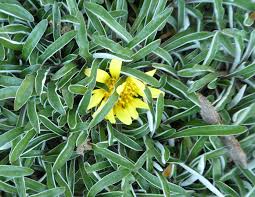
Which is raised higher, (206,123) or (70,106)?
(70,106)

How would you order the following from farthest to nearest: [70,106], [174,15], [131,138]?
[174,15] → [131,138] → [70,106]

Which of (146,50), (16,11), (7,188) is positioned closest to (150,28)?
(146,50)

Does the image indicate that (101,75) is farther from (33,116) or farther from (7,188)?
(7,188)

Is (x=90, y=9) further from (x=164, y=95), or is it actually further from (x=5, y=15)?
(x=164, y=95)

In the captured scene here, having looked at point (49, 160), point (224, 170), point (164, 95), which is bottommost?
point (224, 170)

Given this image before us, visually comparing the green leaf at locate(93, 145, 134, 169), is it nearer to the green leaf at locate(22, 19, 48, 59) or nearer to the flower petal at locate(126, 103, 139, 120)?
the flower petal at locate(126, 103, 139, 120)

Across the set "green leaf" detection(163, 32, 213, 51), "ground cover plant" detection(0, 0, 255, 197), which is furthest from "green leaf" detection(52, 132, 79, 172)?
"green leaf" detection(163, 32, 213, 51)

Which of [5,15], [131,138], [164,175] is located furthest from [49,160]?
[5,15]
